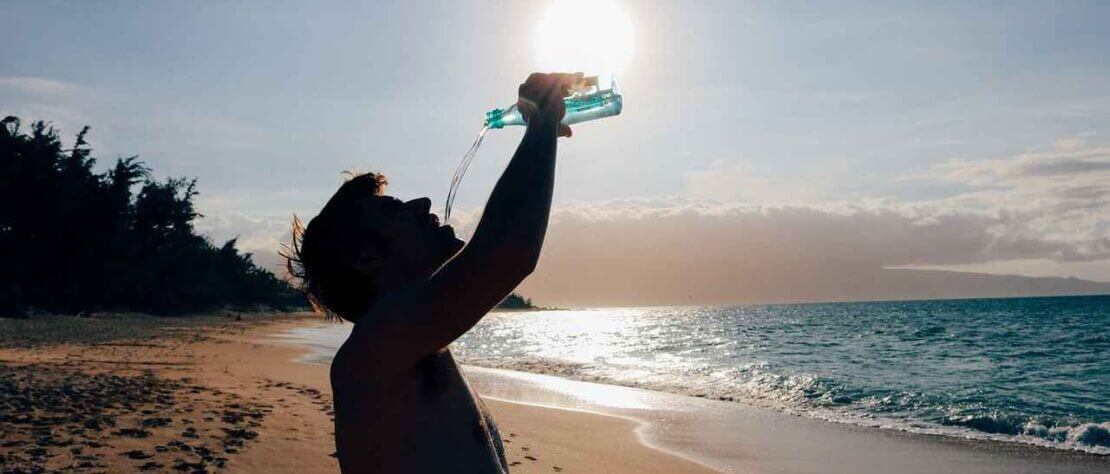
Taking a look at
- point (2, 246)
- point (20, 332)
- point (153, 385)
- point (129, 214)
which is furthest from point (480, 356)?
point (129, 214)

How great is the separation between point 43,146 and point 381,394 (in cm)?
4316

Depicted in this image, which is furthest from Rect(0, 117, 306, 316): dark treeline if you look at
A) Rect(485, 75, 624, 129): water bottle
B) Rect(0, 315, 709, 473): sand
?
Rect(485, 75, 624, 129): water bottle

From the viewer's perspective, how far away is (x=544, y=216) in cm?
134

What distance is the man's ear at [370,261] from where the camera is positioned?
1.76 metres

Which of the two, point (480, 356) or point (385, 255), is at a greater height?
point (385, 255)

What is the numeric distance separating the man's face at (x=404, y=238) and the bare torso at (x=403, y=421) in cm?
25

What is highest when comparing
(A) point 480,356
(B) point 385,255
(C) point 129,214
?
(C) point 129,214

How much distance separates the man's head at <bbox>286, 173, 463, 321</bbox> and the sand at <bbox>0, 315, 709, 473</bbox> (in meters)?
5.70

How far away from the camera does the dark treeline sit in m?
35.8

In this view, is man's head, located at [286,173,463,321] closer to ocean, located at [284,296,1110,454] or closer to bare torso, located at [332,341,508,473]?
bare torso, located at [332,341,508,473]

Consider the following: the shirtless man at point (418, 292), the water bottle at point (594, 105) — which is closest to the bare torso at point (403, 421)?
the shirtless man at point (418, 292)

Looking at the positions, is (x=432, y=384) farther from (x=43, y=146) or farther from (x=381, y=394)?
(x=43, y=146)

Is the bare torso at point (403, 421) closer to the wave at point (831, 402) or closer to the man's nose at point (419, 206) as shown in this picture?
the man's nose at point (419, 206)

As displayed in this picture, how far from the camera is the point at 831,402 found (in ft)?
55.4
